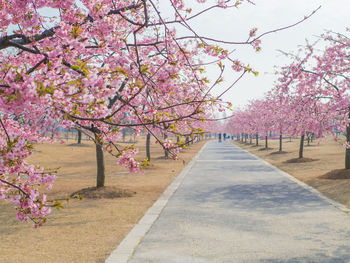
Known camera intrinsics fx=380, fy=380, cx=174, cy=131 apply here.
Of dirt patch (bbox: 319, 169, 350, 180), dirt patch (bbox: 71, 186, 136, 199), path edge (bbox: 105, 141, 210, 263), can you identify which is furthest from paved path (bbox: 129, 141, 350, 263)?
A: dirt patch (bbox: 319, 169, 350, 180)

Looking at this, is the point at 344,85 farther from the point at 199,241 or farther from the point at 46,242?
the point at 46,242

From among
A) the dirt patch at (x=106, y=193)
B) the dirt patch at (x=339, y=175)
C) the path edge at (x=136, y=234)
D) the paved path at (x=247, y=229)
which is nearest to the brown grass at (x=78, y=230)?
the dirt patch at (x=106, y=193)

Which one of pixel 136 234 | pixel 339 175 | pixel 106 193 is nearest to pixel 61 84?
pixel 136 234

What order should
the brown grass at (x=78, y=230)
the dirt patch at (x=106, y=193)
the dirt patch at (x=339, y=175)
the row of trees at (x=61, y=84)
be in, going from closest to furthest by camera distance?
the row of trees at (x=61, y=84) < the brown grass at (x=78, y=230) < the dirt patch at (x=106, y=193) < the dirt patch at (x=339, y=175)

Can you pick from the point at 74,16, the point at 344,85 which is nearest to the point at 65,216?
the point at 74,16

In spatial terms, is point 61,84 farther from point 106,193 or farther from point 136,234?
point 106,193

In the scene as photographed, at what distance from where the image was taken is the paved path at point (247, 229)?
6082 millimetres

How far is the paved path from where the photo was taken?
608 centimetres

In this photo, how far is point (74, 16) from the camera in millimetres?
5059

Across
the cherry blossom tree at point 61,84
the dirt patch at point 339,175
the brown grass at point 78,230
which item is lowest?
the brown grass at point 78,230

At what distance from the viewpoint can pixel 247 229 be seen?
7.85 m

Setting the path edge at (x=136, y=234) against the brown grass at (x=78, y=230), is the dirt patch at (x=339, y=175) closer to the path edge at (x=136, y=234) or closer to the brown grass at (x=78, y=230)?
the path edge at (x=136, y=234)

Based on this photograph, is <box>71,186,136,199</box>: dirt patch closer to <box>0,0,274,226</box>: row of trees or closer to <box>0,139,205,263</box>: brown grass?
<box>0,139,205,263</box>: brown grass

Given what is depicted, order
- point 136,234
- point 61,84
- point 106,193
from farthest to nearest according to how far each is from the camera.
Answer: point 106,193, point 136,234, point 61,84
